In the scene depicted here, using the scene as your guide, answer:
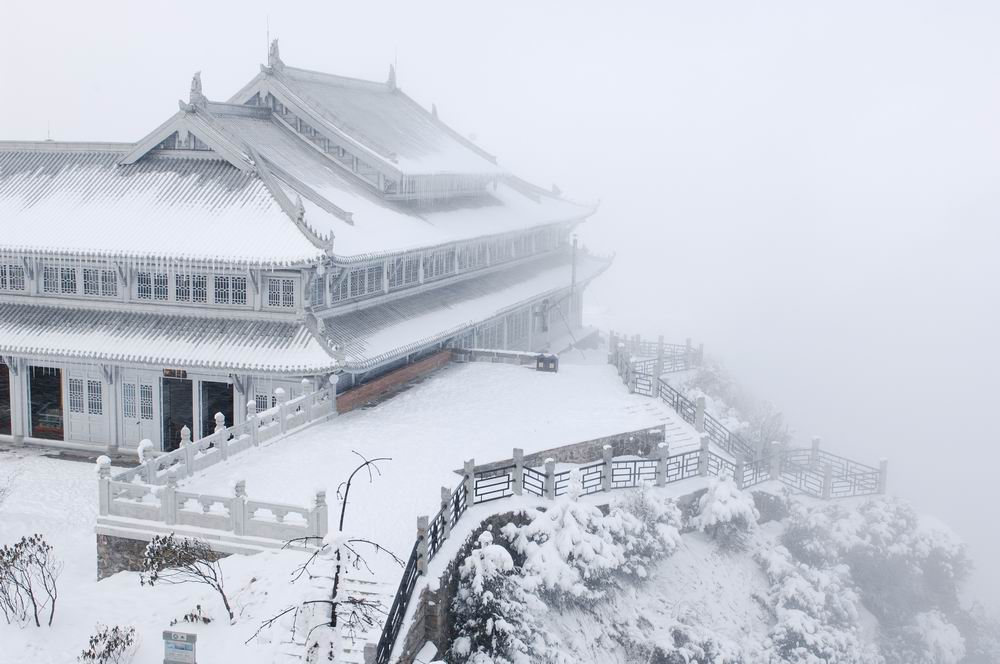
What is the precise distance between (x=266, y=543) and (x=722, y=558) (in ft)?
44.3

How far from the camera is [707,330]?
441ft

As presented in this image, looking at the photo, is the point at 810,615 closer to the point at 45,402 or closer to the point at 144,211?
the point at 144,211

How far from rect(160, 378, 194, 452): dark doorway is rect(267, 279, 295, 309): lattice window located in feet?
12.2

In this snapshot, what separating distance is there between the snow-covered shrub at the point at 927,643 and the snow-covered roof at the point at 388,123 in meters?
24.3

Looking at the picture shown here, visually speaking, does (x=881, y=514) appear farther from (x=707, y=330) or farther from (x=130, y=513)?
(x=707, y=330)

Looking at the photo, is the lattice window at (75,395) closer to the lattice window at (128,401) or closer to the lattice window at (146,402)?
the lattice window at (128,401)

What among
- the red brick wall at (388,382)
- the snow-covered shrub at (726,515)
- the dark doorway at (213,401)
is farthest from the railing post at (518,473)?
the dark doorway at (213,401)

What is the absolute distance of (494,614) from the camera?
866 inches

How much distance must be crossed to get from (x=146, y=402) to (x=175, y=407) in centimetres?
89

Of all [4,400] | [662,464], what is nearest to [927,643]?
[662,464]

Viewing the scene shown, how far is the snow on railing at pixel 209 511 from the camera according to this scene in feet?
72.6

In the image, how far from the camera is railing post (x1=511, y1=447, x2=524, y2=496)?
2659 centimetres

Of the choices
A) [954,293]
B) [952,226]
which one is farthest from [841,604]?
[952,226]

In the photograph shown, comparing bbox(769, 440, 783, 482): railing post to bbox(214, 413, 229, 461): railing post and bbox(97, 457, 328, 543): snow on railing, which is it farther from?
bbox(214, 413, 229, 461): railing post
